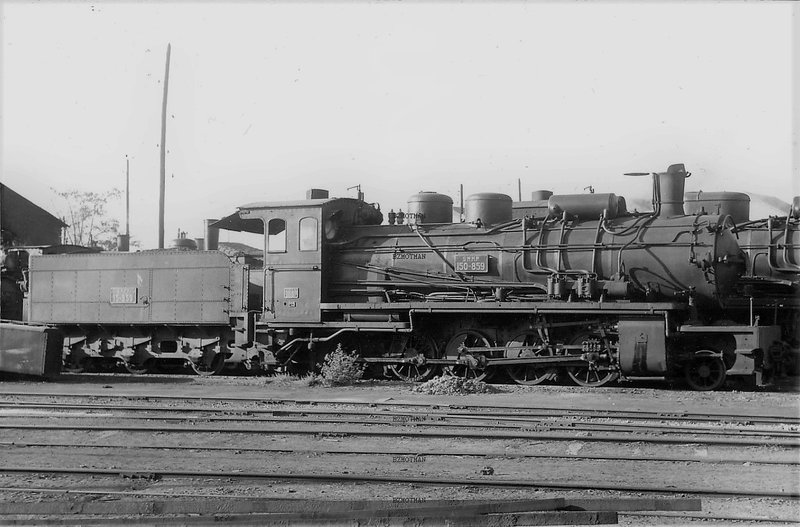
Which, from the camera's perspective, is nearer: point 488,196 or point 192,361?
point 488,196

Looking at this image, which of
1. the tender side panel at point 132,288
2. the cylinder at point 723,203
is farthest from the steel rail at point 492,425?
the cylinder at point 723,203

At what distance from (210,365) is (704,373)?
1007 cm

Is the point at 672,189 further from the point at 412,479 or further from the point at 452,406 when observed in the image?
the point at 412,479

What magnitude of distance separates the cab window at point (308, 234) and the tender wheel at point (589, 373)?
513cm

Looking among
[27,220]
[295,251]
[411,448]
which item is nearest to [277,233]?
[295,251]

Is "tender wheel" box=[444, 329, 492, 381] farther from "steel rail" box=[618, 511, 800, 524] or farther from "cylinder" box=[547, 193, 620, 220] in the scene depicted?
"steel rail" box=[618, 511, 800, 524]

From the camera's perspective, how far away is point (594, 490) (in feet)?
21.3

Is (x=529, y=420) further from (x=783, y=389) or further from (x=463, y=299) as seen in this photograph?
(x=783, y=389)

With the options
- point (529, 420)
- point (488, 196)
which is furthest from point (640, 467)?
point (488, 196)

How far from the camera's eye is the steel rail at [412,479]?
639cm

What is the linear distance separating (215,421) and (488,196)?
6.91 meters

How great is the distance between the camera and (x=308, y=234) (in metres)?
14.5

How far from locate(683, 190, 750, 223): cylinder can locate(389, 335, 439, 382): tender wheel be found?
628 cm

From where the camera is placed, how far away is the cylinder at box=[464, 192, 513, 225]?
14375 millimetres
